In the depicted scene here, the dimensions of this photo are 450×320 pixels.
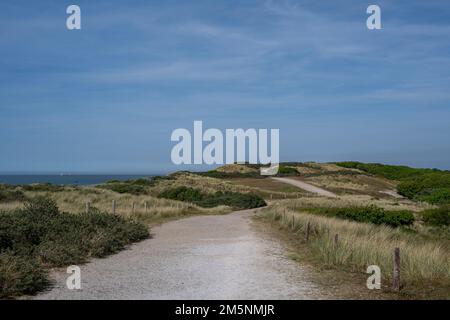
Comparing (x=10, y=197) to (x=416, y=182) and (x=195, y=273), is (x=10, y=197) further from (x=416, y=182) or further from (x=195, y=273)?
(x=416, y=182)

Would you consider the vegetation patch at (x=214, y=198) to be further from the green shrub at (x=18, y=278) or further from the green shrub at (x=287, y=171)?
the green shrub at (x=287, y=171)

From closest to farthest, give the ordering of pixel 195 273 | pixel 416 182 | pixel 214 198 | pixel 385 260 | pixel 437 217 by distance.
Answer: pixel 195 273 → pixel 385 260 → pixel 437 217 → pixel 214 198 → pixel 416 182

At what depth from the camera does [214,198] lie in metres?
42.3

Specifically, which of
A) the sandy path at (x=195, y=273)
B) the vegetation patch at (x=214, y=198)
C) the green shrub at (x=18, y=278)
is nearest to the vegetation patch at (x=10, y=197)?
the vegetation patch at (x=214, y=198)

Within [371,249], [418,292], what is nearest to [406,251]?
[371,249]

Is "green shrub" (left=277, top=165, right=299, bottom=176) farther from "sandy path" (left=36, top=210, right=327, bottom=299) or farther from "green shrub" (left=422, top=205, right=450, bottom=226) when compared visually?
"sandy path" (left=36, top=210, right=327, bottom=299)

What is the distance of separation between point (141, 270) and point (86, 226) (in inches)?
190

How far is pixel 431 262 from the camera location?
11.8 meters

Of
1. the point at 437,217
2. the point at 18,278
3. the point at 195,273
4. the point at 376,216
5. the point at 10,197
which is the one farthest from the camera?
the point at 10,197

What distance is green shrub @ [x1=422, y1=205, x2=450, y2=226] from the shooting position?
27400mm

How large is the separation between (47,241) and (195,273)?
4.58 metres

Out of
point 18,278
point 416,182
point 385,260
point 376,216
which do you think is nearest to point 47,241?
point 18,278

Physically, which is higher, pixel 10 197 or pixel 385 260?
pixel 385 260

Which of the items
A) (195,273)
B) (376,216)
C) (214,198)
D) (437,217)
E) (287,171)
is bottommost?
(287,171)
